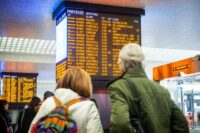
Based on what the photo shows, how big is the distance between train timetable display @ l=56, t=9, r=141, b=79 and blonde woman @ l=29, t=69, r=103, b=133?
3.20m

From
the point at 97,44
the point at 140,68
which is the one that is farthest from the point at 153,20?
the point at 140,68

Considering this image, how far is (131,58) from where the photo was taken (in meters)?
2.90

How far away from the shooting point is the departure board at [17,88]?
46.8ft

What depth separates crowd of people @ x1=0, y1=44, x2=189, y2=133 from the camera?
8.77 feet

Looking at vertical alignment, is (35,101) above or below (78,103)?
below

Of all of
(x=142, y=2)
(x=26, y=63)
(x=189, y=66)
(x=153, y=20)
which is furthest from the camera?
(x=26, y=63)

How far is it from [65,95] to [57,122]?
23 cm

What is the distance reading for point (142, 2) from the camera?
637 centimetres

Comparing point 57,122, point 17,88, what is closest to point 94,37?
→ point 57,122

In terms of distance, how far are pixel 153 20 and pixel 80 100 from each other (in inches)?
198

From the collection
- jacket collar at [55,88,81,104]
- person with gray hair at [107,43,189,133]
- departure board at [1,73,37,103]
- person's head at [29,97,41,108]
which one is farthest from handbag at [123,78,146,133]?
departure board at [1,73,37,103]

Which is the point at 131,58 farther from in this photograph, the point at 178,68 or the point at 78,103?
the point at 178,68

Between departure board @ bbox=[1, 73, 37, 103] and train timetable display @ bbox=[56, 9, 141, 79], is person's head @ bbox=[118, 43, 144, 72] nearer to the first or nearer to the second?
train timetable display @ bbox=[56, 9, 141, 79]

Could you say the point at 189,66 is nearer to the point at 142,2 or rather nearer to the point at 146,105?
the point at 142,2
